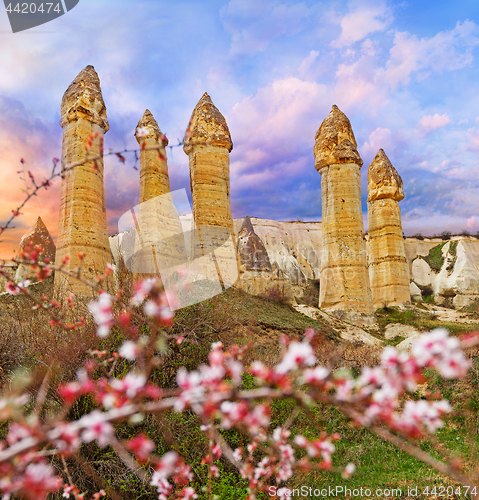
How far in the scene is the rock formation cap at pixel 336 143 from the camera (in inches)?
682

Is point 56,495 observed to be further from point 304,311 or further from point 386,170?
point 386,170

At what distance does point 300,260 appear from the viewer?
41.8 m

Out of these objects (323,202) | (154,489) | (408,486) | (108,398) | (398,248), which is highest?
(323,202)

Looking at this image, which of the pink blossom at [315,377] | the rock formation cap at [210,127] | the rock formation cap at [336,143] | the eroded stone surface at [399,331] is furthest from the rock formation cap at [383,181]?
the pink blossom at [315,377]

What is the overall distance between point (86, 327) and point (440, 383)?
695cm

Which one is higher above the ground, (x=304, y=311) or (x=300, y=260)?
(x=300, y=260)

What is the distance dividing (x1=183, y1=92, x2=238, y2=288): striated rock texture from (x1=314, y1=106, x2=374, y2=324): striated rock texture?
481 cm

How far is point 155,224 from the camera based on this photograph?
17.3 m

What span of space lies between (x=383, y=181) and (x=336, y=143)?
5547 mm

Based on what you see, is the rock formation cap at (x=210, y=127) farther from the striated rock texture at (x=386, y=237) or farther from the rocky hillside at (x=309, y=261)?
the striated rock texture at (x=386, y=237)

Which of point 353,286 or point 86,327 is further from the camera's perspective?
point 353,286

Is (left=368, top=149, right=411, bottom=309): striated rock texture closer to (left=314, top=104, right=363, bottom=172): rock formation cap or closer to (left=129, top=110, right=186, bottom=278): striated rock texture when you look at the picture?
(left=314, top=104, right=363, bottom=172): rock formation cap

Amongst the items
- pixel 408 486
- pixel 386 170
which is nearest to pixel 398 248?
pixel 386 170

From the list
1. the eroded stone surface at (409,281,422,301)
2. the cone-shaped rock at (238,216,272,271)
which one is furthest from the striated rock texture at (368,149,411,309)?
the eroded stone surface at (409,281,422,301)
